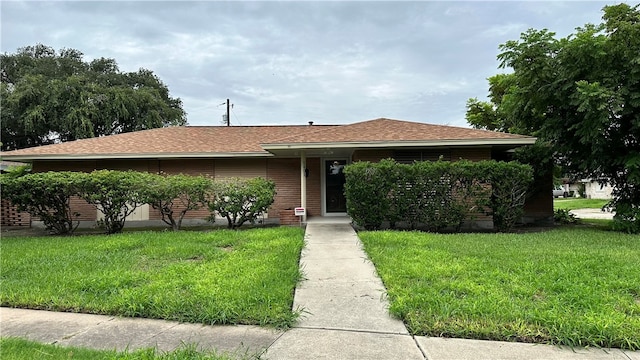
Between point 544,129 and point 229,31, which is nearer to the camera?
point 544,129

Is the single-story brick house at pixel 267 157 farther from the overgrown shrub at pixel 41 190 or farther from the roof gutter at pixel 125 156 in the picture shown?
the overgrown shrub at pixel 41 190

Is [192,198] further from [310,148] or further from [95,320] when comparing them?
[95,320]

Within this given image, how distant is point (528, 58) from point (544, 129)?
7.01ft

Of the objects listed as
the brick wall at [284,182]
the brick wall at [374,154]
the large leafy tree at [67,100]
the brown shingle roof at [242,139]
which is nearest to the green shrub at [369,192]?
the brown shingle roof at [242,139]

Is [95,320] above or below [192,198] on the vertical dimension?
below

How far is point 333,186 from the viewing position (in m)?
12.9

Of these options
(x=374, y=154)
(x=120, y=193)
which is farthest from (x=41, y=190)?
(x=374, y=154)

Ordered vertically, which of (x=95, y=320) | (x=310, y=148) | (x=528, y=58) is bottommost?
(x=95, y=320)

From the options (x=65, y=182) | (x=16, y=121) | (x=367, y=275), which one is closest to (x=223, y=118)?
(x=16, y=121)

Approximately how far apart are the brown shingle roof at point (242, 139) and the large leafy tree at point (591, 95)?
57.9 inches

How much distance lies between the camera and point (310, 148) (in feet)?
33.9

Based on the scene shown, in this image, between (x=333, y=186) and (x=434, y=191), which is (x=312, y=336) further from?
(x=333, y=186)

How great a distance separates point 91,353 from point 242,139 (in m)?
11.2

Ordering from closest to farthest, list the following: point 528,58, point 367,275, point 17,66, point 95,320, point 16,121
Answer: point 95,320 < point 367,275 < point 528,58 < point 16,121 < point 17,66
